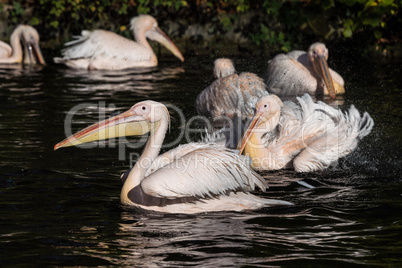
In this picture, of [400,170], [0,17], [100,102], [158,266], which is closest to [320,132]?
[400,170]

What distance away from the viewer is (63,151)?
18.9 ft

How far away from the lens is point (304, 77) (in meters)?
7.86

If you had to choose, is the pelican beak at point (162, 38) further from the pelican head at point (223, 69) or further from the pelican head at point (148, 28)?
the pelican head at point (223, 69)

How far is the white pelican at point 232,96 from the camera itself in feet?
22.5

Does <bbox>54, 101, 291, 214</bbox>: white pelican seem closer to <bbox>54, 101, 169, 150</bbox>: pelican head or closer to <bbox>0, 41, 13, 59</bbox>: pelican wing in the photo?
<bbox>54, 101, 169, 150</bbox>: pelican head

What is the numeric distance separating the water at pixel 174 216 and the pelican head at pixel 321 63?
2.27ft

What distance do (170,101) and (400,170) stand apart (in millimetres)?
3299

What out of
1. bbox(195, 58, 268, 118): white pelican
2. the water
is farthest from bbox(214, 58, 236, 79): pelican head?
the water

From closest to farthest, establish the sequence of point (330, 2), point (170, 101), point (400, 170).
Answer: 1. point (400, 170)
2. point (170, 101)
3. point (330, 2)

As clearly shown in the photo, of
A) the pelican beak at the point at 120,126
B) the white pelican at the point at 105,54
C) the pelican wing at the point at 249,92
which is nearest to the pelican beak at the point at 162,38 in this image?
the white pelican at the point at 105,54

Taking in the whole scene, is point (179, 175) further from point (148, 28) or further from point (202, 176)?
point (148, 28)

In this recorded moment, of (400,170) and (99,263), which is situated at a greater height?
(400,170)

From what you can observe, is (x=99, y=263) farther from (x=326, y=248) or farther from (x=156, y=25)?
(x=156, y=25)

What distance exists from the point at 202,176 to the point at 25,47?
288 inches
